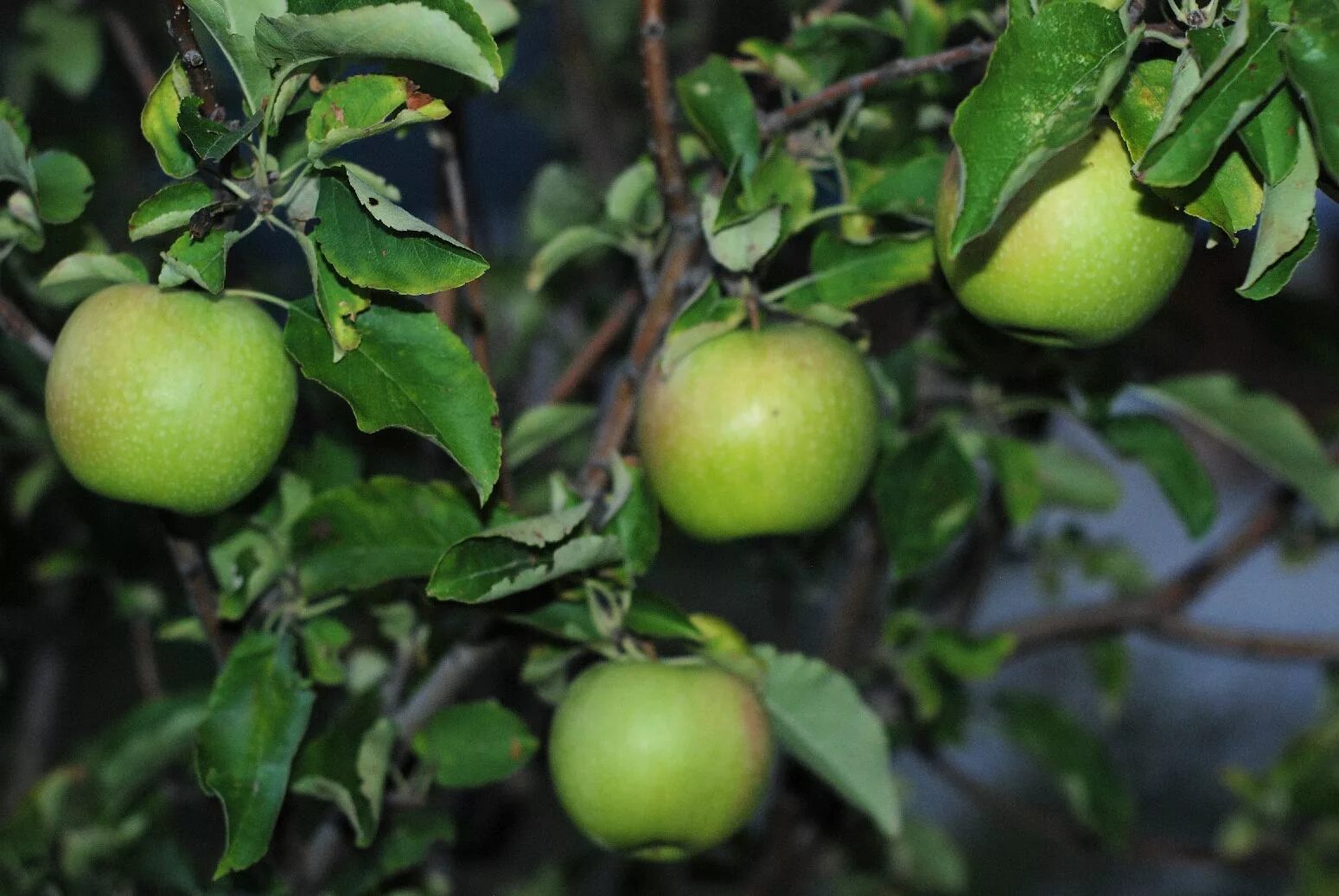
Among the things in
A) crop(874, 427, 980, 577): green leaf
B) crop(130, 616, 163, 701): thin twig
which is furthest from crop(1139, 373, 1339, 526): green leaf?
crop(130, 616, 163, 701): thin twig

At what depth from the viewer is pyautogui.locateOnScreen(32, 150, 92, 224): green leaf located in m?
0.58

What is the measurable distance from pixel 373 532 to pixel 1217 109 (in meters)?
0.41

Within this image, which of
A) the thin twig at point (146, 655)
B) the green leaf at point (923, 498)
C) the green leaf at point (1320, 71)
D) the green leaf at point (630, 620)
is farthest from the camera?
the thin twig at point (146, 655)

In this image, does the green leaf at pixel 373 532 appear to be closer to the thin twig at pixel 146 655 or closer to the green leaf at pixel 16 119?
the green leaf at pixel 16 119

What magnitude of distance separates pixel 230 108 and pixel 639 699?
134 cm

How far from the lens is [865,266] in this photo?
0.66 m

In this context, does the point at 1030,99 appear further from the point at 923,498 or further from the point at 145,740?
the point at 145,740

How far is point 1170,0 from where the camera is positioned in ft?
1.59

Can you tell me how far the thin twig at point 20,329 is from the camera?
0.59 m

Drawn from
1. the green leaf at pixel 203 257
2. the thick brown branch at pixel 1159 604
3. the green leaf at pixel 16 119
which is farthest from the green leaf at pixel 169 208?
the thick brown branch at pixel 1159 604

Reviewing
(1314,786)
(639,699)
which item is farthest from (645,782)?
(1314,786)

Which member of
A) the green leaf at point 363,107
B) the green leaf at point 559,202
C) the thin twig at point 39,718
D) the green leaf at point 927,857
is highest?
the green leaf at point 363,107

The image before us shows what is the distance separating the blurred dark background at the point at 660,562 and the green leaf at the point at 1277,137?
430mm

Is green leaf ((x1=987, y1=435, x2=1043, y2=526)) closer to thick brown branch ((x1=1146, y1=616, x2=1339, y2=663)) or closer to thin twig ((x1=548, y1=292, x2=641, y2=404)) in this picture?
thin twig ((x1=548, y1=292, x2=641, y2=404))
